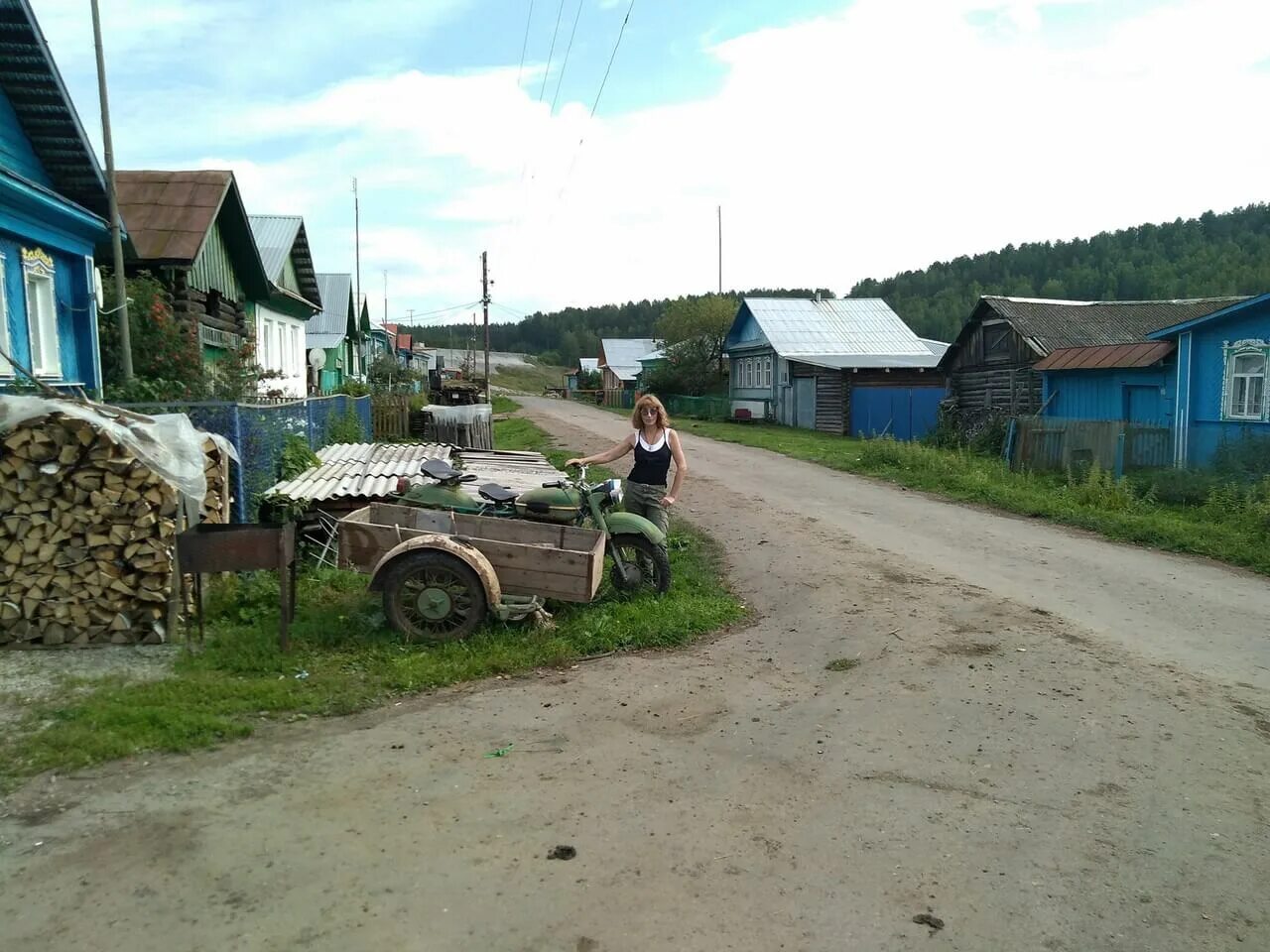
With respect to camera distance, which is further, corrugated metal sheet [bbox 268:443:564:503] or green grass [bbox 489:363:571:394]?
green grass [bbox 489:363:571:394]

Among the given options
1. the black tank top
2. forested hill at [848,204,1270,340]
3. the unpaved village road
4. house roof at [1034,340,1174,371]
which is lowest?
the unpaved village road

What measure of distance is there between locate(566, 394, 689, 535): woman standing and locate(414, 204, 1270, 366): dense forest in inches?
1472

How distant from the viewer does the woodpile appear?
623 cm

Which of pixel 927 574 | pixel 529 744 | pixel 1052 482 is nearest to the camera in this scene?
pixel 529 744

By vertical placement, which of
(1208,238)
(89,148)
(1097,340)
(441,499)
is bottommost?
(441,499)

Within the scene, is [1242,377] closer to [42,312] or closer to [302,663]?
[302,663]

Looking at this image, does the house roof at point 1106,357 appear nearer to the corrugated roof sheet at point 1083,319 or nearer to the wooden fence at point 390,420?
the corrugated roof sheet at point 1083,319

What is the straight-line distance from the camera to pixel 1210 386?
1698 centimetres

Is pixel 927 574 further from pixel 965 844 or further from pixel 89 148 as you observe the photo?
pixel 89 148

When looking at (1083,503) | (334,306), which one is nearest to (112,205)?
(1083,503)

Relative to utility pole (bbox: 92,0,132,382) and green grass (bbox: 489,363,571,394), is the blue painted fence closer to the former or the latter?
utility pole (bbox: 92,0,132,382)

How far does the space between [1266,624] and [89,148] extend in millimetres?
12275

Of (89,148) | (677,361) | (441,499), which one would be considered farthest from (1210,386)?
(677,361)

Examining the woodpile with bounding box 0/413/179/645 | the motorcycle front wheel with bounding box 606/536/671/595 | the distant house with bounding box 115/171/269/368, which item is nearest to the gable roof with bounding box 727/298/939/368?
the distant house with bounding box 115/171/269/368
